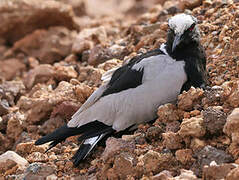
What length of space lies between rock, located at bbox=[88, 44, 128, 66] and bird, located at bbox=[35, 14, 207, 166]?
179cm

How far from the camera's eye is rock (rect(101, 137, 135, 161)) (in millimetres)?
4867

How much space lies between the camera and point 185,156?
458 cm

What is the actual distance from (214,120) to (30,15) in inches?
225

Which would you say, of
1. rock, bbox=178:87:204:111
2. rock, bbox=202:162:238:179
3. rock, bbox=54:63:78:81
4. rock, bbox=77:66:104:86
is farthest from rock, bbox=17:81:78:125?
rock, bbox=202:162:238:179

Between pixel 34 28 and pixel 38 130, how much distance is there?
12.2 feet

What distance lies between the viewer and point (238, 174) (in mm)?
3930

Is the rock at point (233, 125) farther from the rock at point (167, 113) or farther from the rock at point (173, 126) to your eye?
the rock at point (167, 113)

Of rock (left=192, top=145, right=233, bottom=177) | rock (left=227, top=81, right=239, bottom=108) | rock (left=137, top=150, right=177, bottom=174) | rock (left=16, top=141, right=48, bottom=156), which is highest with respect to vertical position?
rock (left=227, top=81, right=239, bottom=108)

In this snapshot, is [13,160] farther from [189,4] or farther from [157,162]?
[189,4]

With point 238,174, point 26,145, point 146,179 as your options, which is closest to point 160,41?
point 26,145

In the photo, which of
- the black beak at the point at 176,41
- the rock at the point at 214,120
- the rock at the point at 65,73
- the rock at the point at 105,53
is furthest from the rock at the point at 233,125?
the rock at the point at 65,73

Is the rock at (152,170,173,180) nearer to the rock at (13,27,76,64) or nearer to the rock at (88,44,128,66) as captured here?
the rock at (88,44,128,66)

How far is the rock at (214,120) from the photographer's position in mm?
4629

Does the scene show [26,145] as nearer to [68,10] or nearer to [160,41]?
[160,41]
